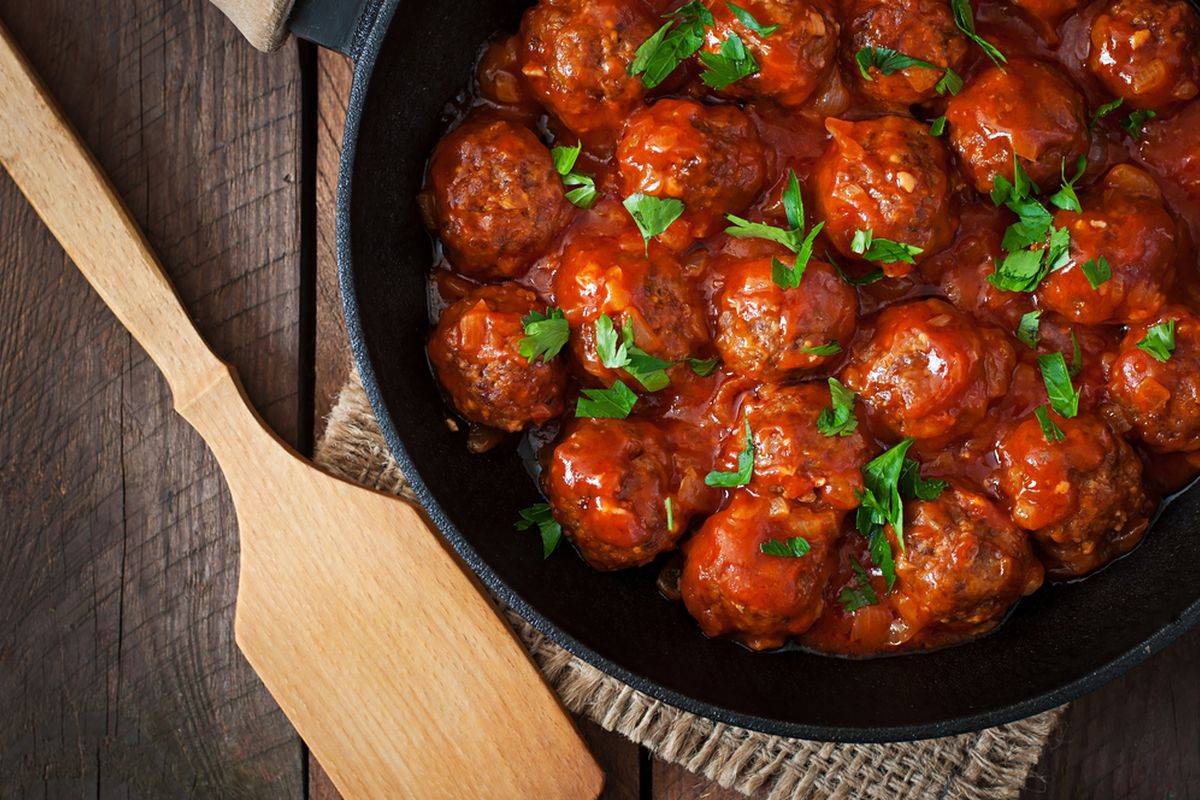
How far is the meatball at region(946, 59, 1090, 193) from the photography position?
2.47 metres

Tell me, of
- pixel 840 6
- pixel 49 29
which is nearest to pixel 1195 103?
pixel 840 6

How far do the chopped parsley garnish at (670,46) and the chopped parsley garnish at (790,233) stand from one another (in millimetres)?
385

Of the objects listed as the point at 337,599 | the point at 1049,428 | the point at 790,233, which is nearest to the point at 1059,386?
the point at 1049,428

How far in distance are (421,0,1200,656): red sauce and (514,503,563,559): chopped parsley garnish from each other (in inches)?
4.4

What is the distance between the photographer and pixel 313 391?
3361 mm

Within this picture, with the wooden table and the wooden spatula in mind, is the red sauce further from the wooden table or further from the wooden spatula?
the wooden table

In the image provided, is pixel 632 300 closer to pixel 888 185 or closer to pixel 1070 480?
pixel 888 185

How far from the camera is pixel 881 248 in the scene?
8.04 ft

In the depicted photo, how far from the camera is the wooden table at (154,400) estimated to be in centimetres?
333

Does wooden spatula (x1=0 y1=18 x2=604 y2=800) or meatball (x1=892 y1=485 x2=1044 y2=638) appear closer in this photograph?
meatball (x1=892 y1=485 x2=1044 y2=638)

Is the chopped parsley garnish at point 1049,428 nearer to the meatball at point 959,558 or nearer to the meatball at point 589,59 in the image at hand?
the meatball at point 959,558

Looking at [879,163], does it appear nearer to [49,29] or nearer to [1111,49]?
[1111,49]

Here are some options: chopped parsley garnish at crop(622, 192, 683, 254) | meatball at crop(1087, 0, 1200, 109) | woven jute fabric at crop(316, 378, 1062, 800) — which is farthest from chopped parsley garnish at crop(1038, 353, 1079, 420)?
woven jute fabric at crop(316, 378, 1062, 800)

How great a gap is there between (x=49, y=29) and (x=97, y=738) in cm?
231
